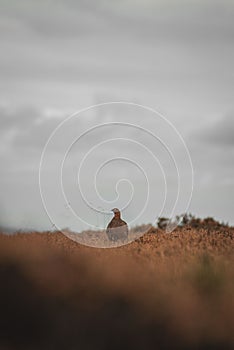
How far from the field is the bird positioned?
435 cm

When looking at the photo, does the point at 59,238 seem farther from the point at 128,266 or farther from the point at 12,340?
the point at 12,340

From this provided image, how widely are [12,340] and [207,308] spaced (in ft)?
8.10

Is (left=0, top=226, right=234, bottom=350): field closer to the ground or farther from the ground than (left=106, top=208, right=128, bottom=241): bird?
closer to the ground

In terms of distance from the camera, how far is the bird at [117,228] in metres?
14.8

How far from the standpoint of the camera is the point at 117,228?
14914 millimetres

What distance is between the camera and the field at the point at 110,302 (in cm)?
725

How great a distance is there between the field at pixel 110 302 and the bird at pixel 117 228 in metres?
4.35

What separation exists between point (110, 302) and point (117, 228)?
6.92m

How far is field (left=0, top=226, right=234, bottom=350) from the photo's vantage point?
285 inches

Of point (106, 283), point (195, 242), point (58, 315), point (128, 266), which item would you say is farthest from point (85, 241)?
point (58, 315)

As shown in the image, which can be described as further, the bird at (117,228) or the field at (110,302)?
the bird at (117,228)

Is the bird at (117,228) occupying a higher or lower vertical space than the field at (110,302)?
higher

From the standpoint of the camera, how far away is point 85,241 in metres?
14.4

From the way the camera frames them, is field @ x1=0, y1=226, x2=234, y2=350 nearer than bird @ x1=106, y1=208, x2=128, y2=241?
Yes
